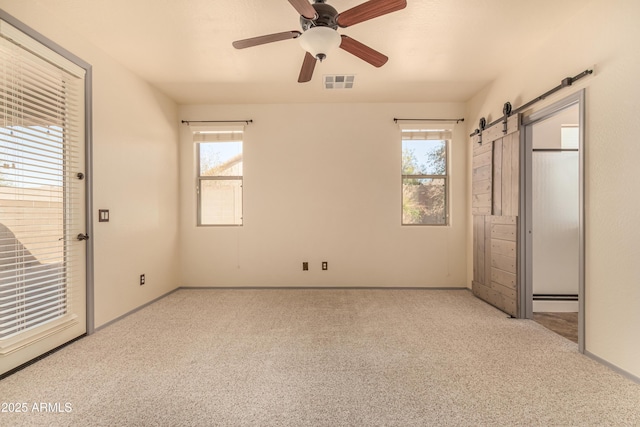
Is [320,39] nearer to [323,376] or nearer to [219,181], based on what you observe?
[323,376]

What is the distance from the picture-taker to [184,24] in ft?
8.07

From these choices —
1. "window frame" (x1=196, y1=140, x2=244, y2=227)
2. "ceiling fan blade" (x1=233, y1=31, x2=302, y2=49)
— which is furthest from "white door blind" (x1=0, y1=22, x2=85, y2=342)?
"window frame" (x1=196, y1=140, x2=244, y2=227)

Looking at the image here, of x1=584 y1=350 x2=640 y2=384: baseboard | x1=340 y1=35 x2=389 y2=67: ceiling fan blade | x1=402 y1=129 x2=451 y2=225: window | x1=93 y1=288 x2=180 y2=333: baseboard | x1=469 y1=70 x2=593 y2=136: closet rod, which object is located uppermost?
x1=340 y1=35 x2=389 y2=67: ceiling fan blade

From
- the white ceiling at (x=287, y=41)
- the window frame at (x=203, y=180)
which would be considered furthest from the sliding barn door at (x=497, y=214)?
the window frame at (x=203, y=180)

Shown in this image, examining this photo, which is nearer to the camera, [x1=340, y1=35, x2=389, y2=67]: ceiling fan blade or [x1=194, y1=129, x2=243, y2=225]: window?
[x1=340, y1=35, x2=389, y2=67]: ceiling fan blade

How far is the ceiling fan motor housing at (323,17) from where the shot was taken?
1855 mm

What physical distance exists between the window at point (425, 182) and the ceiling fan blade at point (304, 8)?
2905 millimetres

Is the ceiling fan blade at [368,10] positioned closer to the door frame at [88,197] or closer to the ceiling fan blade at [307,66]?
the ceiling fan blade at [307,66]

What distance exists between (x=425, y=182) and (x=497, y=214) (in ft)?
3.83

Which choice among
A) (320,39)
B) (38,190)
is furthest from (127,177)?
(320,39)

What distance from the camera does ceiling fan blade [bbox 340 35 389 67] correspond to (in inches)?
81.2

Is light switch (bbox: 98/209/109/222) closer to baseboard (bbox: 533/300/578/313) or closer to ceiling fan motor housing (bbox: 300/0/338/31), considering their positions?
ceiling fan motor housing (bbox: 300/0/338/31)

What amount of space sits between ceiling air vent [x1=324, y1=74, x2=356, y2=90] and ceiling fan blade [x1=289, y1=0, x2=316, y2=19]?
1702mm

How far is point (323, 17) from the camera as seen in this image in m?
1.89
